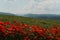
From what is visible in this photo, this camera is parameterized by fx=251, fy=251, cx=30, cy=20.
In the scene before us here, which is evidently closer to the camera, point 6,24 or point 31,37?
point 31,37

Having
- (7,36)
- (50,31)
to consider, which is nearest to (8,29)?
(7,36)

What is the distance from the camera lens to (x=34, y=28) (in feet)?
22.9

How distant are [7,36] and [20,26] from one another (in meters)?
0.52

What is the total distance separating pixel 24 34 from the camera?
667 cm

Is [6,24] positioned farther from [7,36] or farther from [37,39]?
[37,39]

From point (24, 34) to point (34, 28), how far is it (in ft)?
1.45

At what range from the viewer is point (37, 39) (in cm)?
661

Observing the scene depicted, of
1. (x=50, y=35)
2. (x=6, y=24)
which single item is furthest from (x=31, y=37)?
(x=6, y=24)

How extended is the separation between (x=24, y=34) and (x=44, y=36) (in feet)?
1.75

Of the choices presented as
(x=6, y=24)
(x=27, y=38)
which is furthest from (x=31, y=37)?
(x=6, y=24)

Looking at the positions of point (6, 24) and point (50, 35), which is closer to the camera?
point (50, 35)

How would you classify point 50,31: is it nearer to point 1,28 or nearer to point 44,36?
point 44,36

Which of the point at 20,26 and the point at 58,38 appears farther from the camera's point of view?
the point at 20,26

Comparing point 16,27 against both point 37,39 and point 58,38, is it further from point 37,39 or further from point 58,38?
point 58,38
